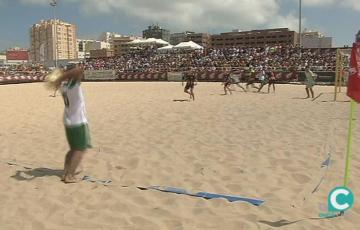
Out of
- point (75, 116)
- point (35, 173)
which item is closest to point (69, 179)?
point (35, 173)

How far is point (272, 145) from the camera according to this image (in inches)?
289

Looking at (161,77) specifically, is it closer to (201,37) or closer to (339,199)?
(339,199)

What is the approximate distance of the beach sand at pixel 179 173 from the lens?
13.3 ft

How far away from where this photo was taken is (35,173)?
574 centimetres

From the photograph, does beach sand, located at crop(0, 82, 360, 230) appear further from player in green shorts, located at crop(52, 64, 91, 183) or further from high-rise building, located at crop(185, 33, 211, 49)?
high-rise building, located at crop(185, 33, 211, 49)

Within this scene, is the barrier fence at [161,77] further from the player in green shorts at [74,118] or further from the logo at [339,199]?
the logo at [339,199]

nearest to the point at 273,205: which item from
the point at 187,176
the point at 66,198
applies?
the point at 187,176

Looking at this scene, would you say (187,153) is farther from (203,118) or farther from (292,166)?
(203,118)

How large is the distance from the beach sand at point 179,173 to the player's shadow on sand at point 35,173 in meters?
0.02

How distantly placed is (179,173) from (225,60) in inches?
1522

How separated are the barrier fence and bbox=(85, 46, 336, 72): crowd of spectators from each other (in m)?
1.99

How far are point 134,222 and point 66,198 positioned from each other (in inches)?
45.4

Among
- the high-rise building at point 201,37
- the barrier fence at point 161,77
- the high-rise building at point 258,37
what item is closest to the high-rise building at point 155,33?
the high-rise building at point 201,37

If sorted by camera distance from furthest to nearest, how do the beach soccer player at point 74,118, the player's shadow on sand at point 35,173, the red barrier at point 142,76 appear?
the red barrier at point 142,76
the player's shadow on sand at point 35,173
the beach soccer player at point 74,118
